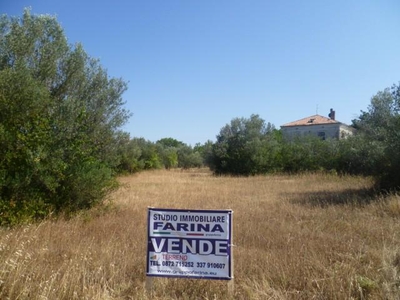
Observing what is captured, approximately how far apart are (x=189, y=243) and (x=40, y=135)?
4598mm

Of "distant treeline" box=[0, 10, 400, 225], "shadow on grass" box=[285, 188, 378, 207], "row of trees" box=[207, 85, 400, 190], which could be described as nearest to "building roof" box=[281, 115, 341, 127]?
"row of trees" box=[207, 85, 400, 190]

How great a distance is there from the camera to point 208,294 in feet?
11.1

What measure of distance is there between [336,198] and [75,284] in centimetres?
894

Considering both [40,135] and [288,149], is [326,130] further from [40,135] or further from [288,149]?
[40,135]

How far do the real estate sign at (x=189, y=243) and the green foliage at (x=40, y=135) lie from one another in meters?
3.84

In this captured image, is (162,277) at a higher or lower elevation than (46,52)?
lower

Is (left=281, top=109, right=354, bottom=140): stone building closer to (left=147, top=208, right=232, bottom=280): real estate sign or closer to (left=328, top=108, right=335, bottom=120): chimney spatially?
(left=328, top=108, right=335, bottom=120): chimney

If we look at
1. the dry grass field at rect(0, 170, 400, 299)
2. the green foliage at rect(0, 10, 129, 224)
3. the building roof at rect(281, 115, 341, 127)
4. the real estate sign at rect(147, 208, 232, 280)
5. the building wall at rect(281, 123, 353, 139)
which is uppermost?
the building roof at rect(281, 115, 341, 127)

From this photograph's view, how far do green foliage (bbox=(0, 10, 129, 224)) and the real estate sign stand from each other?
12.6 feet

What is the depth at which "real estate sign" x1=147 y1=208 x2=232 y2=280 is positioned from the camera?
3.37m

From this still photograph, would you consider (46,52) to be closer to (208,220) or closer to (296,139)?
(208,220)

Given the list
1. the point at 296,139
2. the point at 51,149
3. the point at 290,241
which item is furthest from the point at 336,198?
the point at 296,139

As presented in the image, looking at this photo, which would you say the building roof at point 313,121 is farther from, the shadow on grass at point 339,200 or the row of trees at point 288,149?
the shadow on grass at point 339,200

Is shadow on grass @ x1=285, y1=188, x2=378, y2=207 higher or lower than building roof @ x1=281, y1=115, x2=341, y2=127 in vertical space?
lower
